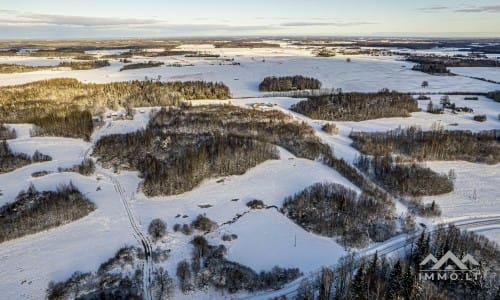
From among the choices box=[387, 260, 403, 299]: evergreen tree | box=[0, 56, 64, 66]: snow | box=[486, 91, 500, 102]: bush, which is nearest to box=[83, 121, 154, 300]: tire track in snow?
box=[387, 260, 403, 299]: evergreen tree

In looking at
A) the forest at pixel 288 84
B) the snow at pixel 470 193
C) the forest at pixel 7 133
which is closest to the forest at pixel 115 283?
the snow at pixel 470 193

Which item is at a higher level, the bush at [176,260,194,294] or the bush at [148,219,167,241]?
the bush at [148,219,167,241]

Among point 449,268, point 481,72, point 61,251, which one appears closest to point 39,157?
point 61,251

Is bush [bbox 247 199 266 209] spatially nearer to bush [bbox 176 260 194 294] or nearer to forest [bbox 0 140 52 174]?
bush [bbox 176 260 194 294]

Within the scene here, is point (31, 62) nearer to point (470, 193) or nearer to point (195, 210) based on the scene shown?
point (195, 210)

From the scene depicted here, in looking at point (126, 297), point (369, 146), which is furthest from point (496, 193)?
point (126, 297)

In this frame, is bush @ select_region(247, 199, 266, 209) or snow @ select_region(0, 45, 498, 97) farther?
snow @ select_region(0, 45, 498, 97)

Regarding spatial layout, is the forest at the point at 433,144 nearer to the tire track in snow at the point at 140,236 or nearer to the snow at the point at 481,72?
the tire track in snow at the point at 140,236
